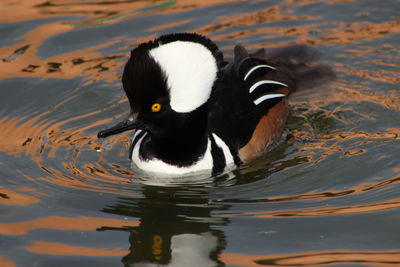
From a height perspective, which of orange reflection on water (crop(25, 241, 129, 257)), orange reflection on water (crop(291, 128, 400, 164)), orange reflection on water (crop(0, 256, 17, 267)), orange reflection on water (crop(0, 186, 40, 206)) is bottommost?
orange reflection on water (crop(0, 256, 17, 267))

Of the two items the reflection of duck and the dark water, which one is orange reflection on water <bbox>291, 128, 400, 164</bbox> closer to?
the dark water

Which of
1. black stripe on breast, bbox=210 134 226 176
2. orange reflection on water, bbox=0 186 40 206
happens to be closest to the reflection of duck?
black stripe on breast, bbox=210 134 226 176

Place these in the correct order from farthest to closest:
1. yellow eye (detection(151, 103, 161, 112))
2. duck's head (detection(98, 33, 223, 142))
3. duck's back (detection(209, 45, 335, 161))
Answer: duck's back (detection(209, 45, 335, 161)), yellow eye (detection(151, 103, 161, 112)), duck's head (detection(98, 33, 223, 142))

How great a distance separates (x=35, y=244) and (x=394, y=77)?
4.77m

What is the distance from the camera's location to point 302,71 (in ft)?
Answer: 27.3

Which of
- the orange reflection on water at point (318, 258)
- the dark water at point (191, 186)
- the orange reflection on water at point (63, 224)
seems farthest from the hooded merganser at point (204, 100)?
the orange reflection on water at point (318, 258)

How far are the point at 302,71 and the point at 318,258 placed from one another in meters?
3.51

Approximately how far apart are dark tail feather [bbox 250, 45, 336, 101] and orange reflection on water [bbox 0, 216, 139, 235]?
2980 mm

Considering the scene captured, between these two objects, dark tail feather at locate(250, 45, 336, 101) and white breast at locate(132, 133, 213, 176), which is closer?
white breast at locate(132, 133, 213, 176)

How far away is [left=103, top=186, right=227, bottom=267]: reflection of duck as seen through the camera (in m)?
5.24

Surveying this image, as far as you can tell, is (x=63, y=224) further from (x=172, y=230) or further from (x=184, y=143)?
(x=184, y=143)

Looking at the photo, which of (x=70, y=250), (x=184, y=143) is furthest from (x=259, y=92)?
(x=70, y=250)

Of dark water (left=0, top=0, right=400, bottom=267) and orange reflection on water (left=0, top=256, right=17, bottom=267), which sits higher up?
dark water (left=0, top=0, right=400, bottom=267)

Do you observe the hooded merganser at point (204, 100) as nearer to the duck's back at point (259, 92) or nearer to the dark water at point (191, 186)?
the duck's back at point (259, 92)
